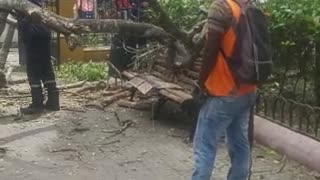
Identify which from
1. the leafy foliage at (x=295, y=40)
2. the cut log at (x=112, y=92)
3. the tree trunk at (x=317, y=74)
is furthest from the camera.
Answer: the cut log at (x=112, y=92)

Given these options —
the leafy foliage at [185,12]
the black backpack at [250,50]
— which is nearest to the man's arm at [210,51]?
the black backpack at [250,50]

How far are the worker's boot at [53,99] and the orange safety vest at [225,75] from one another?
155 inches

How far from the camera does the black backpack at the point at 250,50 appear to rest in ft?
13.1

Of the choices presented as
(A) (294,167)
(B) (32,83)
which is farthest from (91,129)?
(A) (294,167)

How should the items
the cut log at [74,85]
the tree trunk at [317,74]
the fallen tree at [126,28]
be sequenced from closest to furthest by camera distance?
the fallen tree at [126,28]
the tree trunk at [317,74]
the cut log at [74,85]

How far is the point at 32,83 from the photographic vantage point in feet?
25.4

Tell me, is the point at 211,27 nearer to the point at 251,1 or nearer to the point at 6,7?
the point at 251,1

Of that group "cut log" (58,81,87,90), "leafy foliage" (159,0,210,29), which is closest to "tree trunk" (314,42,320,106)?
"leafy foliage" (159,0,210,29)

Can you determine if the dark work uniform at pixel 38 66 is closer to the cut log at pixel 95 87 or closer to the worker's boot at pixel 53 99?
the worker's boot at pixel 53 99

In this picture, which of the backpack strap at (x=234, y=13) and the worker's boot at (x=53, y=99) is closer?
the backpack strap at (x=234, y=13)

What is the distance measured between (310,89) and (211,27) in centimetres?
340

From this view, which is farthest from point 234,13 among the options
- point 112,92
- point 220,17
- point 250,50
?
point 112,92

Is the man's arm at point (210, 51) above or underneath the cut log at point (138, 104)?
above

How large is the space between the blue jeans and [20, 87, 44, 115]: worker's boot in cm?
379
